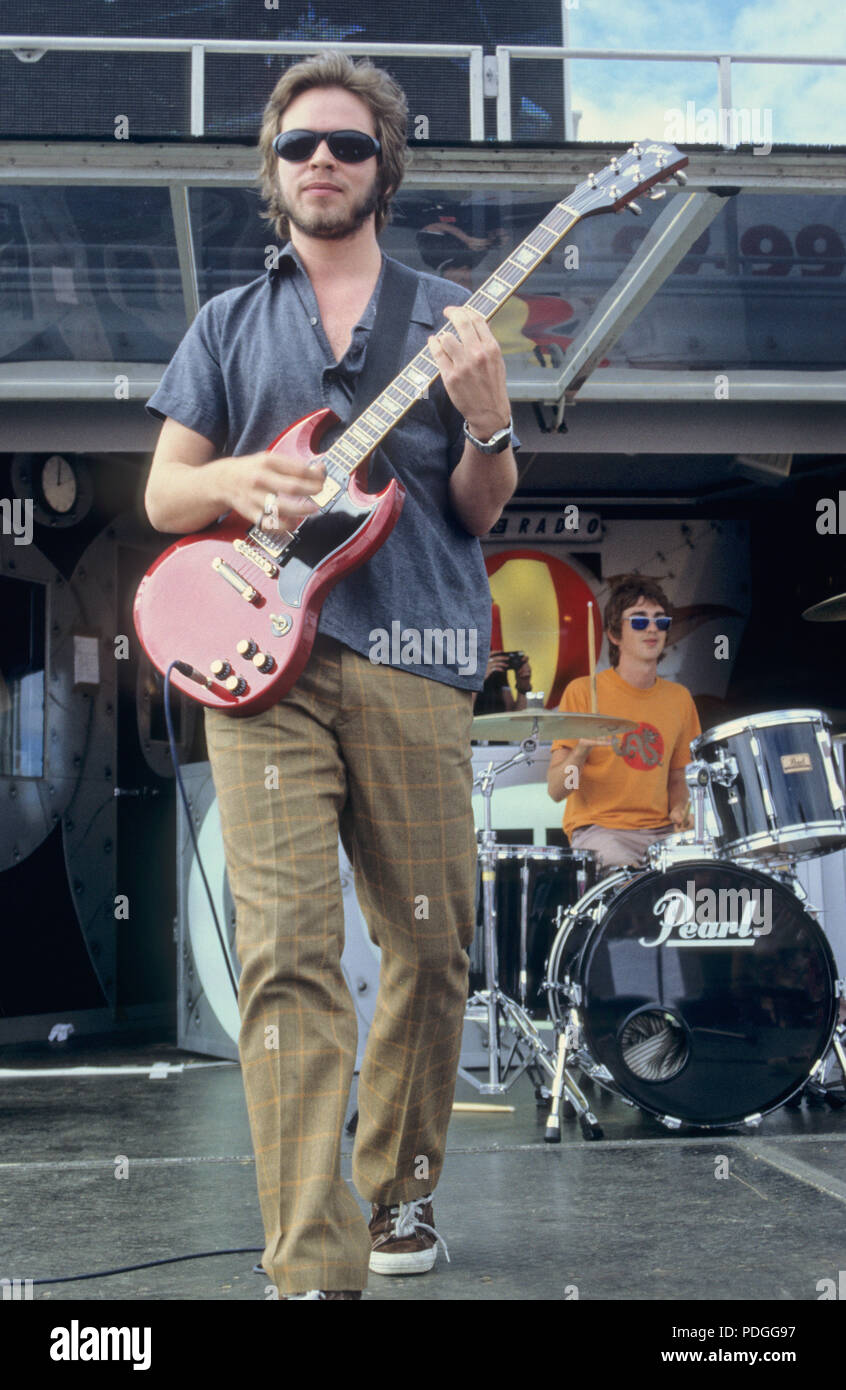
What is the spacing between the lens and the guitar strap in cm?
215

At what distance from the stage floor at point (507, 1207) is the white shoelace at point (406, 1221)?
0.07m

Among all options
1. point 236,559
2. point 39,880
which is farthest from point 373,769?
point 39,880

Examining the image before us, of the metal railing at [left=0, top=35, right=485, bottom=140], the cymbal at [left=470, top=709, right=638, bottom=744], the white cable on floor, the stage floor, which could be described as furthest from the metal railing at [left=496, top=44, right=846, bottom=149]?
the white cable on floor

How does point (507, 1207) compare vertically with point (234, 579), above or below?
below

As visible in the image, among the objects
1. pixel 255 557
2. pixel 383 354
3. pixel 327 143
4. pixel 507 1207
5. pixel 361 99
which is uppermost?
pixel 361 99

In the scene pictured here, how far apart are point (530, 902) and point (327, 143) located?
316 cm

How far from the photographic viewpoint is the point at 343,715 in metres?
2.02

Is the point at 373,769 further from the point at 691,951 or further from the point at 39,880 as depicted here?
the point at 39,880

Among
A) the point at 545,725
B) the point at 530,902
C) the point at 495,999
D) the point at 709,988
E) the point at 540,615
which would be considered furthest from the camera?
the point at 540,615

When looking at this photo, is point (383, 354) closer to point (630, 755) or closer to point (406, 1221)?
point (406, 1221)

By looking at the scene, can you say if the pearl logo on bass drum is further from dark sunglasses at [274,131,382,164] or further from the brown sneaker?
dark sunglasses at [274,131,382,164]

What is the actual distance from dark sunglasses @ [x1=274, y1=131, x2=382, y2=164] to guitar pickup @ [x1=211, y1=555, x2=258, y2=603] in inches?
26.5

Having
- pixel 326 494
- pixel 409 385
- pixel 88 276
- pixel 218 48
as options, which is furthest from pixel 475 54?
pixel 326 494

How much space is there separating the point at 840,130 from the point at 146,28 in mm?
4831
